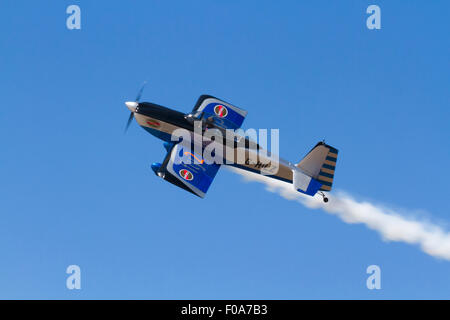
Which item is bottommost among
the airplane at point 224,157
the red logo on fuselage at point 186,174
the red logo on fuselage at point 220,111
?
the red logo on fuselage at point 186,174

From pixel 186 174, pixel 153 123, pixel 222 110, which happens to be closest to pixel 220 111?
pixel 222 110

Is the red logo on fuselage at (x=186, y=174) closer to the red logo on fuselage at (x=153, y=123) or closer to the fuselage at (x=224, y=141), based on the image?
the fuselage at (x=224, y=141)

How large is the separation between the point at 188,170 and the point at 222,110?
541cm

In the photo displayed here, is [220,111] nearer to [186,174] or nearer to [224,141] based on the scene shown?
[224,141]

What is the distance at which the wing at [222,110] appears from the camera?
31050 mm

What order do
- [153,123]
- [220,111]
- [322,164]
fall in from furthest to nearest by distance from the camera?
[220,111], [153,123], [322,164]

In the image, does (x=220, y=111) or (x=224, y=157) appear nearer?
(x=224, y=157)

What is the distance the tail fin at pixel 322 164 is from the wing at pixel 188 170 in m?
4.83

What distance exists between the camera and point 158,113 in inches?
1112

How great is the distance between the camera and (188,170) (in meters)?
27.6

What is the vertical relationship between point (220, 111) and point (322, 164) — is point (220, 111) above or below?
above

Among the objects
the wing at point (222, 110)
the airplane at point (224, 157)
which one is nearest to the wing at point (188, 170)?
the airplane at point (224, 157)

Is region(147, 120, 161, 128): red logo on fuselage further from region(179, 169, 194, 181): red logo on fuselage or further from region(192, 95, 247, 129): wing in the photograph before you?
region(192, 95, 247, 129): wing
